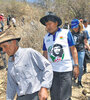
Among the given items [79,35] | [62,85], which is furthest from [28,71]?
[79,35]

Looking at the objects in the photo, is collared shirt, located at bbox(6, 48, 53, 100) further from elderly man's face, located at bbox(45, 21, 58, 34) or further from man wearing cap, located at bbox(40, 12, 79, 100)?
elderly man's face, located at bbox(45, 21, 58, 34)

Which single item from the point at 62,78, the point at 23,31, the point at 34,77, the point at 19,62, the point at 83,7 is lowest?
the point at 62,78

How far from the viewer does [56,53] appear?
92.9 inches

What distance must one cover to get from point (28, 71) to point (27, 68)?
4cm

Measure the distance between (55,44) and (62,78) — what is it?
54 cm

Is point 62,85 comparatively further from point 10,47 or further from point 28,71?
point 10,47

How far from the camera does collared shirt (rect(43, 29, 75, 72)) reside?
7.73 ft

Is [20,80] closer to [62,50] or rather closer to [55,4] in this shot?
[62,50]

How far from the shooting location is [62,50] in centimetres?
235

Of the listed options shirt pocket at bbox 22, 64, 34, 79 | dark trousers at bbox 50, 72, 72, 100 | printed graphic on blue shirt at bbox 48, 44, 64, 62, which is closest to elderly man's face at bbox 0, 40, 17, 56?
shirt pocket at bbox 22, 64, 34, 79

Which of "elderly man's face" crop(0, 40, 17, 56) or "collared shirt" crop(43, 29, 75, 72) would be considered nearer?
"elderly man's face" crop(0, 40, 17, 56)

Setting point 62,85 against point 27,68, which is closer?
point 27,68

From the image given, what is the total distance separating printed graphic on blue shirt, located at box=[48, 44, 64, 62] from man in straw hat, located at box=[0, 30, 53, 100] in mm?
609

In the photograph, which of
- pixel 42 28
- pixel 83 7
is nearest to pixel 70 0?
pixel 83 7
